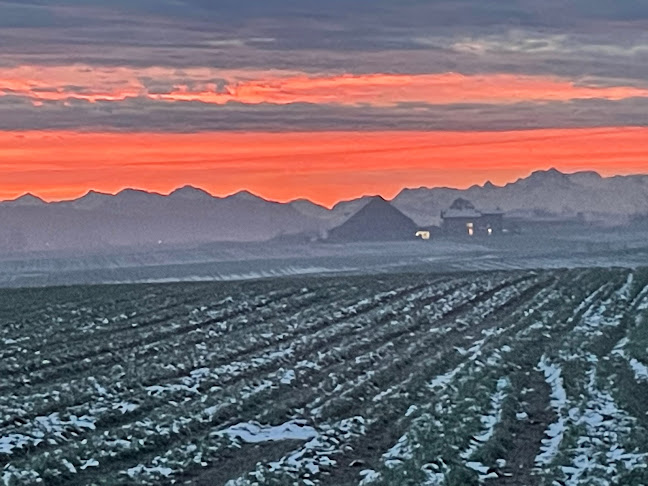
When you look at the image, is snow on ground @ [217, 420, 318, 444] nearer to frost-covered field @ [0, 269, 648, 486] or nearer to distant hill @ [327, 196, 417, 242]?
frost-covered field @ [0, 269, 648, 486]

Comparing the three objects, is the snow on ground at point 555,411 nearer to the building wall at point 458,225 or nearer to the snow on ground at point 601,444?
the snow on ground at point 601,444

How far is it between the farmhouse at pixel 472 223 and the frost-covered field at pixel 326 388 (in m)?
103

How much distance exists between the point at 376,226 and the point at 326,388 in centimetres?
12259

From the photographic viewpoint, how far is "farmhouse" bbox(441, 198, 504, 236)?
474ft

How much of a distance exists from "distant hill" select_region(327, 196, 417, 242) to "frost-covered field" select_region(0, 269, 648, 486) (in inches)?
4012

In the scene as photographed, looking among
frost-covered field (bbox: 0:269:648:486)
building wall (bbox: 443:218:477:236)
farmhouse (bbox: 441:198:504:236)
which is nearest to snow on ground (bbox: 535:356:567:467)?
frost-covered field (bbox: 0:269:648:486)

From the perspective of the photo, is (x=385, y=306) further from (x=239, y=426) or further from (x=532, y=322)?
(x=239, y=426)

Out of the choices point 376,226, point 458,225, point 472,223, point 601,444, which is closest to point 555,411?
point 601,444

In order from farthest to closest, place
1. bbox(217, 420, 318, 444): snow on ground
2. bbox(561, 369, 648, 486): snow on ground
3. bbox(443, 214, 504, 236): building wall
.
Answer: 1. bbox(443, 214, 504, 236): building wall
2. bbox(217, 420, 318, 444): snow on ground
3. bbox(561, 369, 648, 486): snow on ground

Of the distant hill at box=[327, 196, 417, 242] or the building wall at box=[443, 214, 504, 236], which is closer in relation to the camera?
the distant hill at box=[327, 196, 417, 242]

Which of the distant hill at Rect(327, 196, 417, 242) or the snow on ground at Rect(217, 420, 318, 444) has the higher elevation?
the distant hill at Rect(327, 196, 417, 242)

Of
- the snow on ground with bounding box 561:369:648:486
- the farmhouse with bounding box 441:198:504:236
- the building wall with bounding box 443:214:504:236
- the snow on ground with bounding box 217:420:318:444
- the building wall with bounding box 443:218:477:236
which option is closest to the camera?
the snow on ground with bounding box 561:369:648:486

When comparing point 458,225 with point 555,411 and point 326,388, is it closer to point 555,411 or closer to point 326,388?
point 326,388

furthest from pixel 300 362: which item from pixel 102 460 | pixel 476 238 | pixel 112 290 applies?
pixel 476 238
